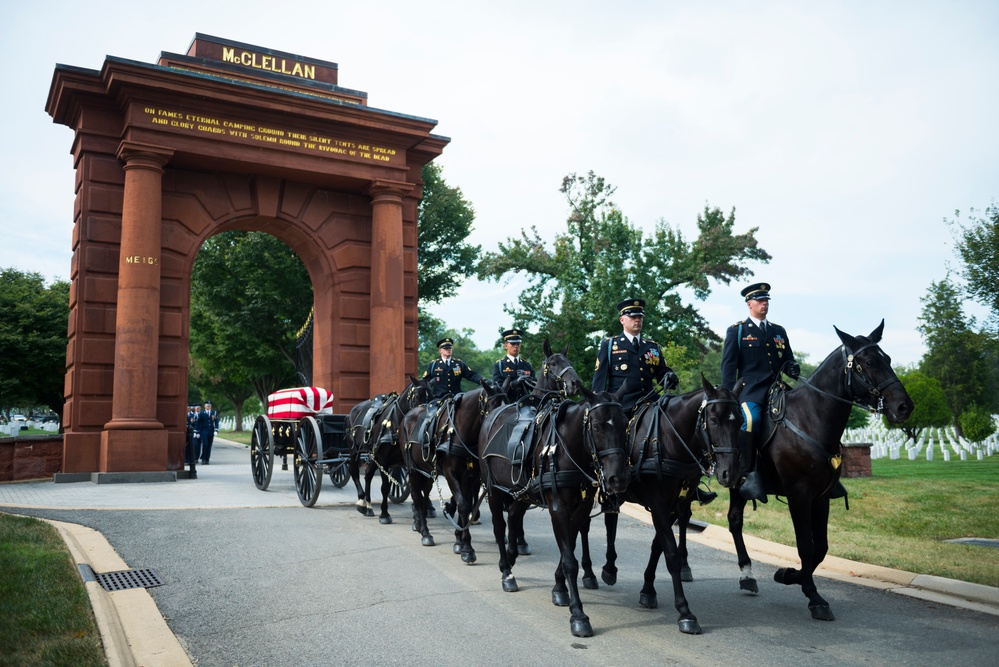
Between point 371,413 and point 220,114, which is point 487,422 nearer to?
point 371,413

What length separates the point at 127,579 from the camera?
7.74 metres

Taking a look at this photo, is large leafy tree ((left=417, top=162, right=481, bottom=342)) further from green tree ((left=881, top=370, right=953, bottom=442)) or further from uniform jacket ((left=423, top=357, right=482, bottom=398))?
uniform jacket ((left=423, top=357, right=482, bottom=398))

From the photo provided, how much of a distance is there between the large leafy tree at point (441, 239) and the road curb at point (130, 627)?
90.0ft

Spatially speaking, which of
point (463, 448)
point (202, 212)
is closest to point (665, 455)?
point (463, 448)

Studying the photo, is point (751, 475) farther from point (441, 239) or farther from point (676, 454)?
point (441, 239)

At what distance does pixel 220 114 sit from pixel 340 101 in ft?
9.92

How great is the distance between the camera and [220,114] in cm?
1803

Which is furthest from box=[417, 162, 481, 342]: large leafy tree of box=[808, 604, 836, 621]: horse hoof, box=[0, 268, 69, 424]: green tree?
box=[808, 604, 836, 621]: horse hoof

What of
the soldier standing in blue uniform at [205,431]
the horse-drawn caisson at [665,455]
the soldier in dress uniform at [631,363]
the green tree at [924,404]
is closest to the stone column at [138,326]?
the soldier standing in blue uniform at [205,431]

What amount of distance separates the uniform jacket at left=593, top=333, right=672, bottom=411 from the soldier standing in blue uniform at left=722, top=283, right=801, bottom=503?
2.29ft

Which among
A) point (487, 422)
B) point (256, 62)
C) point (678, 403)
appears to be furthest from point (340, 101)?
point (678, 403)

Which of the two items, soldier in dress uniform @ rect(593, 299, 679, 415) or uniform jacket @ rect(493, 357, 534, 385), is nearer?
soldier in dress uniform @ rect(593, 299, 679, 415)

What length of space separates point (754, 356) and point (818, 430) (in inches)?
44.4

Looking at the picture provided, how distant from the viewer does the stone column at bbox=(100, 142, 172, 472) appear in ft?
52.9
